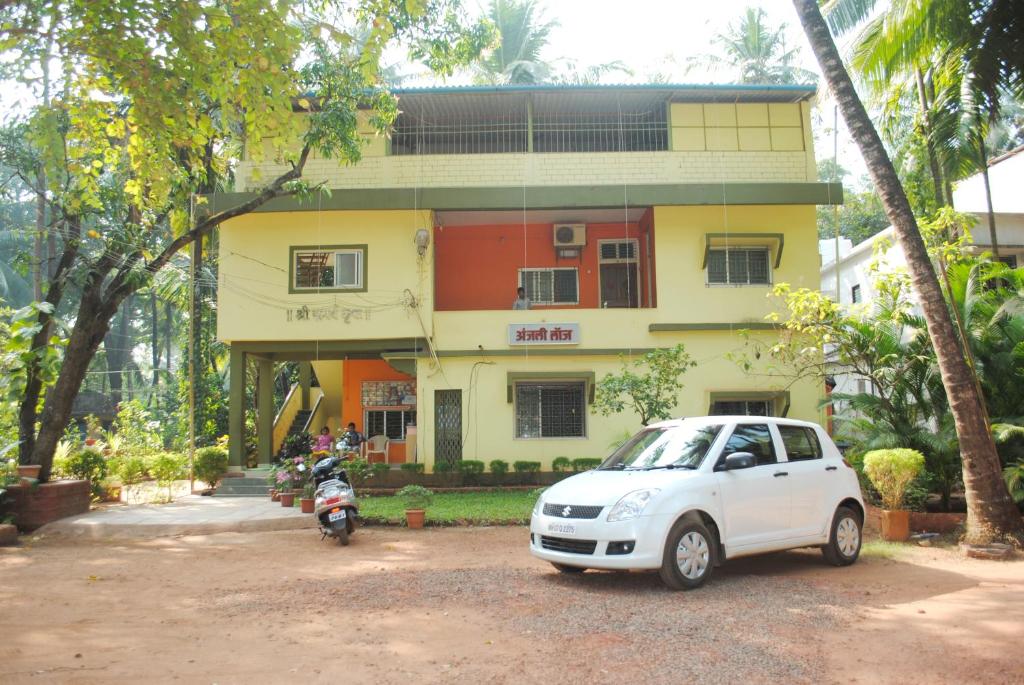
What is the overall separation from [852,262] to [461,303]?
1122cm

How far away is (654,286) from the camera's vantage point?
684 inches

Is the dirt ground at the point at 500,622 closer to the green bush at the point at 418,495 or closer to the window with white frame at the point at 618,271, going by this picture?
the green bush at the point at 418,495

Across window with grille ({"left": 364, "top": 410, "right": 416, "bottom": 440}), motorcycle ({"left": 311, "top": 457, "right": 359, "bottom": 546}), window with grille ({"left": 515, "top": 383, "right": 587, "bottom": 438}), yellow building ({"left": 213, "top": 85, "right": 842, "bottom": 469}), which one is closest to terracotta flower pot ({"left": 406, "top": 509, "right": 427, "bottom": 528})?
motorcycle ({"left": 311, "top": 457, "right": 359, "bottom": 546})

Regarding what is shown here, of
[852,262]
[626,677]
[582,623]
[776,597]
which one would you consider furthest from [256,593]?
[852,262]

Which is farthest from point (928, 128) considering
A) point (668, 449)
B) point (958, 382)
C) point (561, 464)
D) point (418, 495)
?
point (418, 495)

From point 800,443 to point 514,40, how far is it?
83.2 ft

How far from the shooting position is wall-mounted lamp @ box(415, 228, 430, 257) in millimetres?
16672

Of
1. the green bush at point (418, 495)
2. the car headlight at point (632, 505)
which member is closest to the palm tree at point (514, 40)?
the green bush at point (418, 495)

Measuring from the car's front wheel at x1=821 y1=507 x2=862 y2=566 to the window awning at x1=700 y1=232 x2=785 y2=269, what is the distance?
29.9ft

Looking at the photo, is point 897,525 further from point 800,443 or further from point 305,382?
point 305,382

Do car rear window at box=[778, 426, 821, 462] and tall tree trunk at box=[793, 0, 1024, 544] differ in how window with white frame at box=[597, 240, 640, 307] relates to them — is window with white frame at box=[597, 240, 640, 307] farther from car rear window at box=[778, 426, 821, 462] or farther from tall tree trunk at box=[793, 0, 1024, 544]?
car rear window at box=[778, 426, 821, 462]

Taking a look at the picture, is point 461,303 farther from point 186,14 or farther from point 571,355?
point 186,14

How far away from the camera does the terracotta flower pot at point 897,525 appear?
10.2 metres

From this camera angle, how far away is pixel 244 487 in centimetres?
1659
